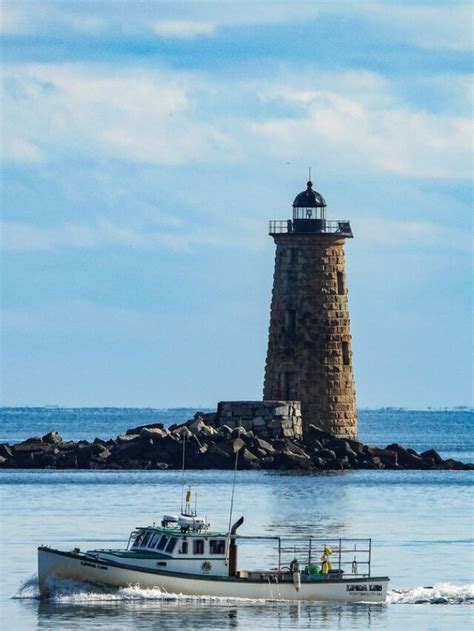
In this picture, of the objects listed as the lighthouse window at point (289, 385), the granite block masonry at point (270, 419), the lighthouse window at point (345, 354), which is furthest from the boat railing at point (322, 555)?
the lighthouse window at point (345, 354)

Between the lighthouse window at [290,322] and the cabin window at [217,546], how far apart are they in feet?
106

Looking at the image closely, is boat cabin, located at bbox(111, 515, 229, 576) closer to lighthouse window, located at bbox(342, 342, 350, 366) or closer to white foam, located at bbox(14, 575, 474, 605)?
white foam, located at bbox(14, 575, 474, 605)

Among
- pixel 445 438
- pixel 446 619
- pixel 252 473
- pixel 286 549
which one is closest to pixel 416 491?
pixel 252 473

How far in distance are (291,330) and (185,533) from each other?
3232 cm

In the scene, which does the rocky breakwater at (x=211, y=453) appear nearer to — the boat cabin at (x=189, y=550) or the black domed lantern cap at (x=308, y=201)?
the black domed lantern cap at (x=308, y=201)

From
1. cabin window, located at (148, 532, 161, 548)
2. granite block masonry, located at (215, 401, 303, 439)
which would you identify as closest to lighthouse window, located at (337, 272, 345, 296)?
granite block masonry, located at (215, 401, 303, 439)

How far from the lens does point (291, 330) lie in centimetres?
6675

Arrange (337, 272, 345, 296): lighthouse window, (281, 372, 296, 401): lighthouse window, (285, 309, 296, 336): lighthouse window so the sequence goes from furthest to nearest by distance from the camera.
→ (337, 272, 345, 296): lighthouse window → (281, 372, 296, 401): lighthouse window → (285, 309, 296, 336): lighthouse window

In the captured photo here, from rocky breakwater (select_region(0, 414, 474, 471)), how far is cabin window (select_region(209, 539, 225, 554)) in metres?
29.8

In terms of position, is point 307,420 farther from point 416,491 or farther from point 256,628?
point 256,628

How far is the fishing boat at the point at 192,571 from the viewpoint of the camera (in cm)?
3466

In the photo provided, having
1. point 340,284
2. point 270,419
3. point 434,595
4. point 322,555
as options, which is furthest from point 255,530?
point 340,284

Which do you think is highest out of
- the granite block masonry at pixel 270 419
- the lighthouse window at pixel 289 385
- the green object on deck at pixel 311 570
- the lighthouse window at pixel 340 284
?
the lighthouse window at pixel 340 284

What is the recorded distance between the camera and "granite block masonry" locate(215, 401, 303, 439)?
216 ft
